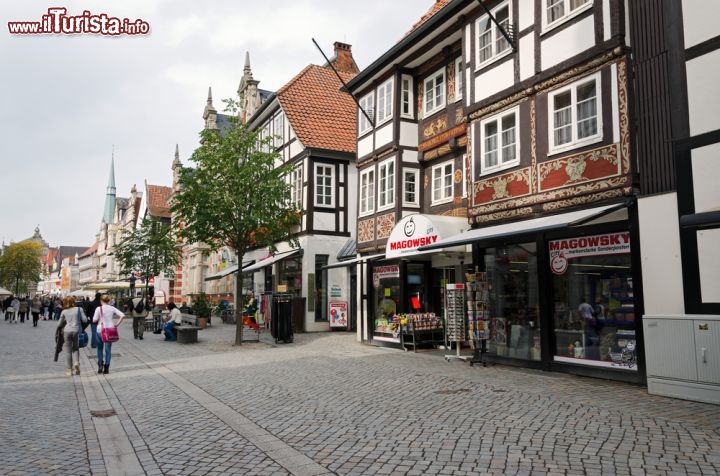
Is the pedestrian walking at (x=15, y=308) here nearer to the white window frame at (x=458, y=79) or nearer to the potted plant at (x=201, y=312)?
the potted plant at (x=201, y=312)

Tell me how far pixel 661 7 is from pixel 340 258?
58.4 feet

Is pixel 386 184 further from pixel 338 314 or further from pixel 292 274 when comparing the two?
pixel 292 274

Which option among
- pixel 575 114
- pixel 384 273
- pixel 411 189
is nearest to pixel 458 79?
pixel 411 189

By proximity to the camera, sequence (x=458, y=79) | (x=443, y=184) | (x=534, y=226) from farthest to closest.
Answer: (x=443, y=184) < (x=458, y=79) < (x=534, y=226)

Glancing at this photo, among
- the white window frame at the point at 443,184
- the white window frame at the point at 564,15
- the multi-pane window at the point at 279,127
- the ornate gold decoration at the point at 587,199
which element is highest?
the multi-pane window at the point at 279,127

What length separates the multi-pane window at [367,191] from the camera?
20.0 metres

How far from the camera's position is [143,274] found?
38.7m

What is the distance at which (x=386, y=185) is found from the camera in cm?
1894

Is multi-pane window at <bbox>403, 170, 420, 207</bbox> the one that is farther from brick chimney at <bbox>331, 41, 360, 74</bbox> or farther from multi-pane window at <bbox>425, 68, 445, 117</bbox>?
brick chimney at <bbox>331, 41, 360, 74</bbox>

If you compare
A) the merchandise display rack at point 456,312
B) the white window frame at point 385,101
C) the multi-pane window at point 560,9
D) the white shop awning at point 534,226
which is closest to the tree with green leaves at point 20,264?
the white window frame at point 385,101

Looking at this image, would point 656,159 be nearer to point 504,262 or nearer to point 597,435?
point 504,262

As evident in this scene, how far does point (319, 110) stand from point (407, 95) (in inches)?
399

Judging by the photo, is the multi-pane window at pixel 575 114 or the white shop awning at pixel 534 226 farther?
the multi-pane window at pixel 575 114

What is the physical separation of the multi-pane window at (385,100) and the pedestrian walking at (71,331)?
10631mm
